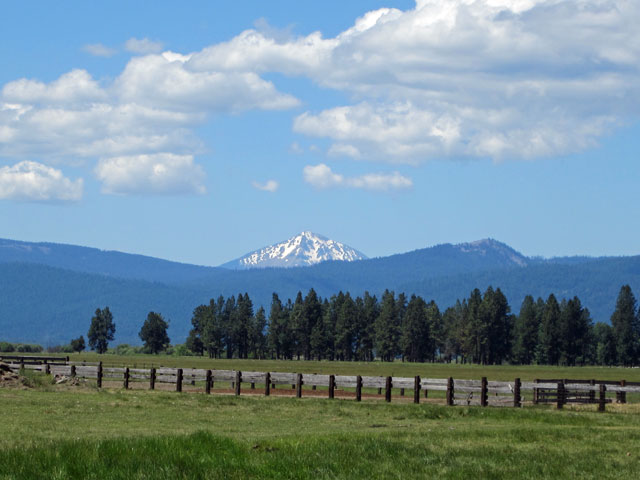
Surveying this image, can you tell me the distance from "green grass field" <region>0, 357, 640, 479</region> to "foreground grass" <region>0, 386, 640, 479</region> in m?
0.04

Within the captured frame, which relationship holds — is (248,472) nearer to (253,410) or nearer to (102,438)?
(102,438)

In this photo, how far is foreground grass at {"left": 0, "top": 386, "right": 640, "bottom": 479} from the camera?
2158 cm

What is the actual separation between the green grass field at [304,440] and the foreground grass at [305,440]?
4cm

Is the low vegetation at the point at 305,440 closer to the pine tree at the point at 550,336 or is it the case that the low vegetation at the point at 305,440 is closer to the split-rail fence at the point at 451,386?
the split-rail fence at the point at 451,386

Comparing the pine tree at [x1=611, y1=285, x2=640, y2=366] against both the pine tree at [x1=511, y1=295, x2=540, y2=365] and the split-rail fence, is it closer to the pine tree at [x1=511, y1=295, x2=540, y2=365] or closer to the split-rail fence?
the pine tree at [x1=511, y1=295, x2=540, y2=365]

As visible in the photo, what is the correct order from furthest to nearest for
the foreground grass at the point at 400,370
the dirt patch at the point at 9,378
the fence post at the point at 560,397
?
the foreground grass at the point at 400,370, the dirt patch at the point at 9,378, the fence post at the point at 560,397

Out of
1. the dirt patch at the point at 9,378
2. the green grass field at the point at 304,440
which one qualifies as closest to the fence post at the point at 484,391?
the green grass field at the point at 304,440

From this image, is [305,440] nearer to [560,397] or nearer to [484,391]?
[484,391]

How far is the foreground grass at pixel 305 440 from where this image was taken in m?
21.6

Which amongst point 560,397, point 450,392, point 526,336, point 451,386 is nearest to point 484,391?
point 451,386

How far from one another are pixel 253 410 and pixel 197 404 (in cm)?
340

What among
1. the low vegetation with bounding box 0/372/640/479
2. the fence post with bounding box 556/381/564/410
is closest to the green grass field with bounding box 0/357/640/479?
the low vegetation with bounding box 0/372/640/479

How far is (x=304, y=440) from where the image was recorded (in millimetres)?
25312

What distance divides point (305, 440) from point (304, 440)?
3 cm
